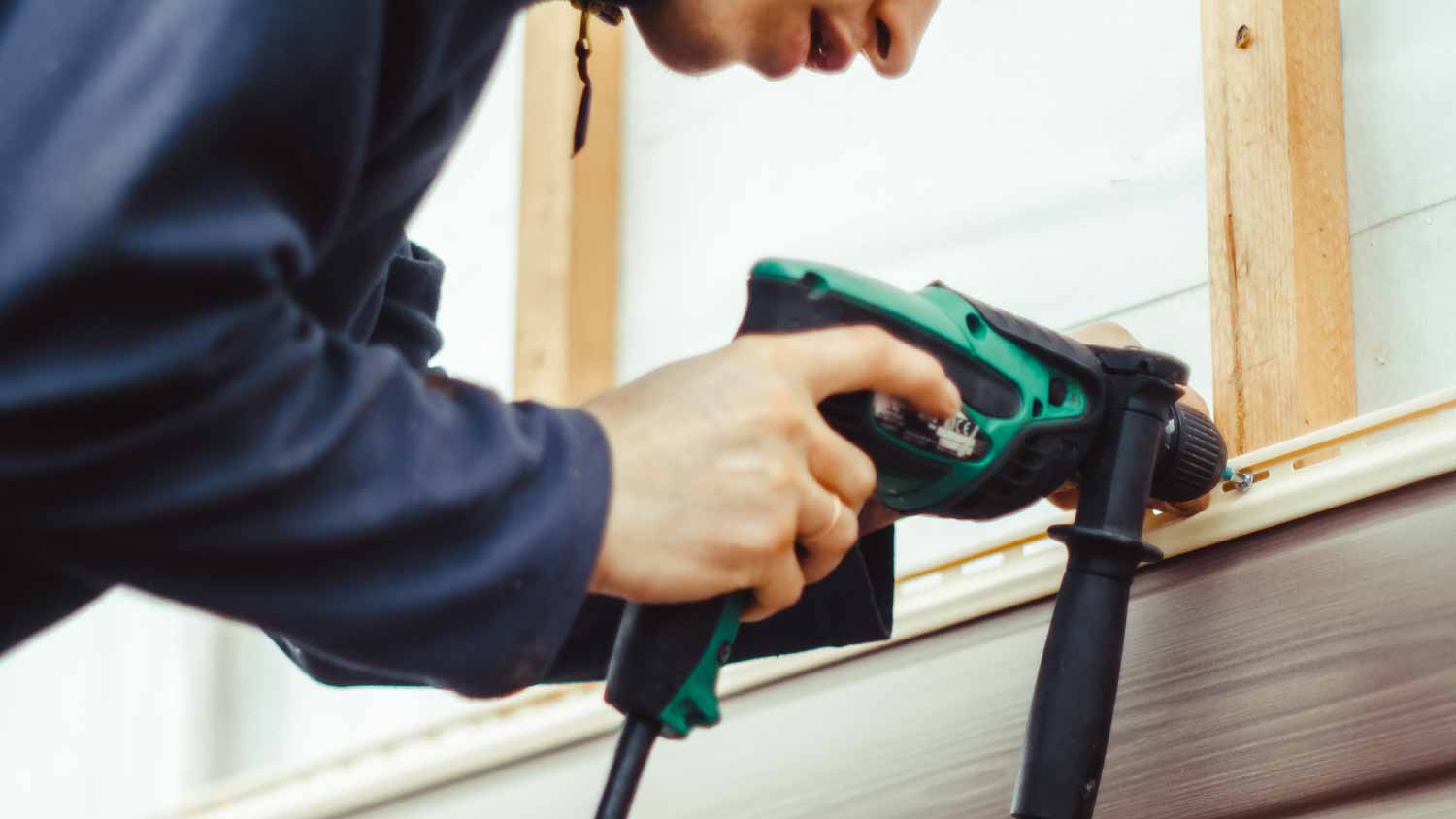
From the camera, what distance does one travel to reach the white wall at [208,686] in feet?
6.27

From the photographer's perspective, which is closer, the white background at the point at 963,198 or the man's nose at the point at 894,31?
the man's nose at the point at 894,31

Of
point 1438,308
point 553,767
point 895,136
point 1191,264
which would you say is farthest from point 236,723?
point 1438,308

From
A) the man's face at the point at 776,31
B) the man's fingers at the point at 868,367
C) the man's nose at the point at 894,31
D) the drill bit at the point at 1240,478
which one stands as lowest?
the man's fingers at the point at 868,367

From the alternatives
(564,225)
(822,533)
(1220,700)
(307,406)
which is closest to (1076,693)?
(1220,700)

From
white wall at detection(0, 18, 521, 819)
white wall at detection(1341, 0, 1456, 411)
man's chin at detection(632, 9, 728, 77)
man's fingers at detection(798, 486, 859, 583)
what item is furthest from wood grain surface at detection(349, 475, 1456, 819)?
white wall at detection(0, 18, 521, 819)

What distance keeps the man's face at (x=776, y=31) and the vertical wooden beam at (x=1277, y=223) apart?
9.7 inches

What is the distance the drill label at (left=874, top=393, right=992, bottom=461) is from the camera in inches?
31.6

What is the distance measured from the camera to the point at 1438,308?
1019mm

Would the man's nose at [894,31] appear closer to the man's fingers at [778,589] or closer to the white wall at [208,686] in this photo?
the man's fingers at [778,589]

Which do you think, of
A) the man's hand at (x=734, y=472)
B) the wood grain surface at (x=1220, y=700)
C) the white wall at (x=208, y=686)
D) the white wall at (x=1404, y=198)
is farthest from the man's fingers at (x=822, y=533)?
the white wall at (x=208, y=686)

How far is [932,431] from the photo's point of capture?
834 millimetres

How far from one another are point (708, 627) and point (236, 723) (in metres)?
1.67

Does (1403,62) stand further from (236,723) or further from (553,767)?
(236,723)

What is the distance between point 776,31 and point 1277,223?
352mm
